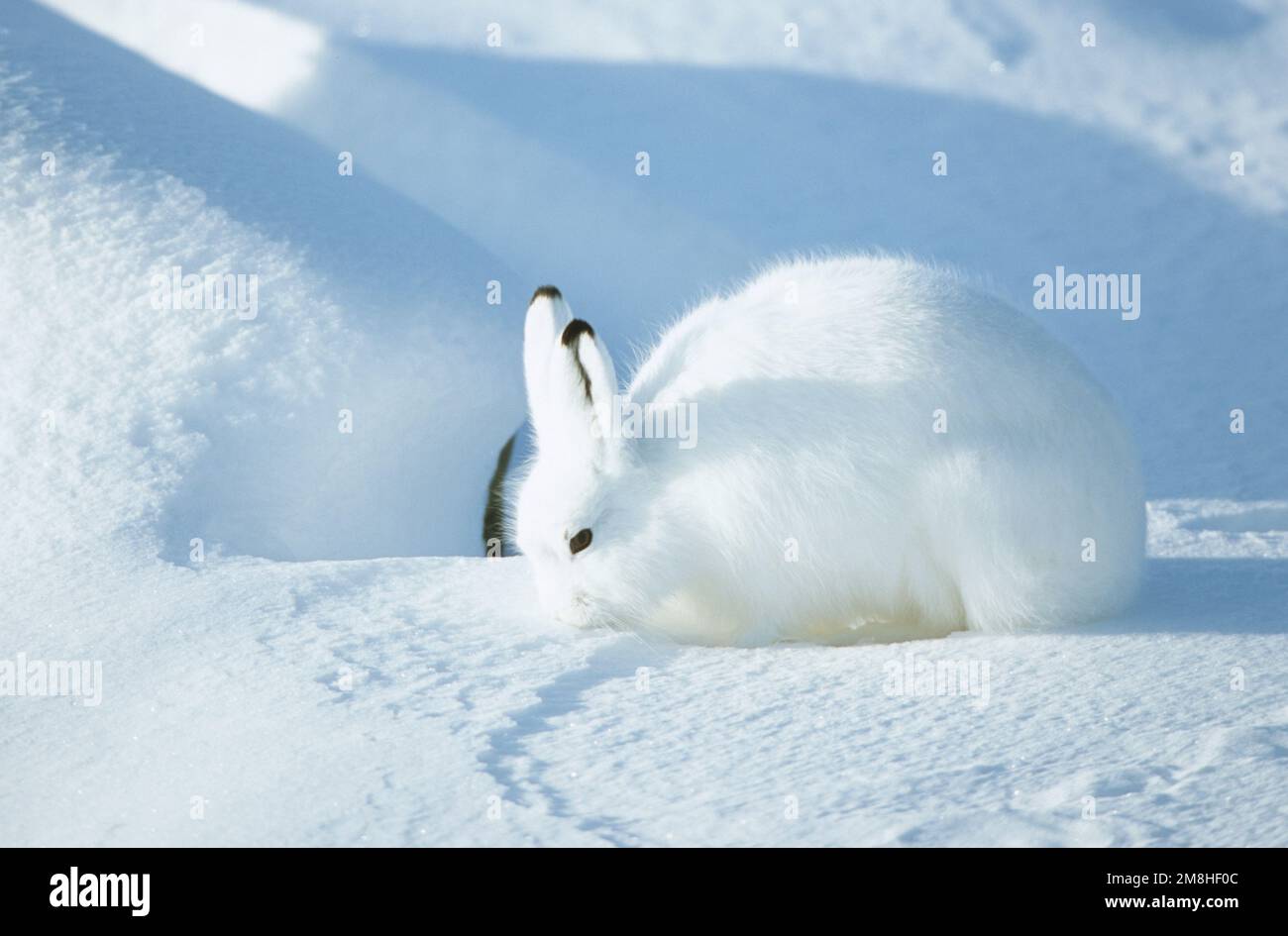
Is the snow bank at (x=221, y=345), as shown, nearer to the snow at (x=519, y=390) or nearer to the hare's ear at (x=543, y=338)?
the snow at (x=519, y=390)

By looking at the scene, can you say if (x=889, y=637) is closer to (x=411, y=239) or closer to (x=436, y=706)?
(x=436, y=706)

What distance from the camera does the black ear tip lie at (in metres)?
3.59

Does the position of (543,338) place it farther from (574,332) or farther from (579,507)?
(579,507)

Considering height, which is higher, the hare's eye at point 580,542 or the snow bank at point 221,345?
the snow bank at point 221,345

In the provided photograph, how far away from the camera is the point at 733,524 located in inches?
145

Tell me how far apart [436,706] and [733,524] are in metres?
1.03

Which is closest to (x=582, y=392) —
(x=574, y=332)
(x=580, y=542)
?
(x=574, y=332)

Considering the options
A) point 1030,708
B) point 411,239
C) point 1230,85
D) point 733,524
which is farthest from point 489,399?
point 1230,85

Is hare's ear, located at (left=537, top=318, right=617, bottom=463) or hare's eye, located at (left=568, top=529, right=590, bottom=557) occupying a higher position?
hare's ear, located at (left=537, top=318, right=617, bottom=463)

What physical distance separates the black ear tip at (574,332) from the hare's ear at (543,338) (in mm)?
214

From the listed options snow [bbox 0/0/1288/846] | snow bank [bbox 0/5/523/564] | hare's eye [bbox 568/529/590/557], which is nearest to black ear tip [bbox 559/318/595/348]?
hare's eye [bbox 568/529/590/557]

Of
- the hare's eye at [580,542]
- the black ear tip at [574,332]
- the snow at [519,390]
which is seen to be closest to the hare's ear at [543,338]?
the black ear tip at [574,332]

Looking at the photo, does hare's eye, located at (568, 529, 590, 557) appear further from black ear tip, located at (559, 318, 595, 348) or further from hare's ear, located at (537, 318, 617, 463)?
black ear tip, located at (559, 318, 595, 348)

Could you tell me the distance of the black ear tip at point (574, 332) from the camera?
3.59 m
